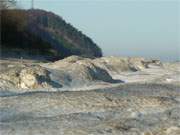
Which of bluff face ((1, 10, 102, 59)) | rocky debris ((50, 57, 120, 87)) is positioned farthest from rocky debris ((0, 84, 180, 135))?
bluff face ((1, 10, 102, 59))

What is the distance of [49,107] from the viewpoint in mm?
11492

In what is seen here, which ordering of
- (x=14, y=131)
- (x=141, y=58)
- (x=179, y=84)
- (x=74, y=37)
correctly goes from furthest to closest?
(x=74, y=37) < (x=141, y=58) < (x=179, y=84) < (x=14, y=131)

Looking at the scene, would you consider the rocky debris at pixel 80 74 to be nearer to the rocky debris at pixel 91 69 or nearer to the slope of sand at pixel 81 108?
the rocky debris at pixel 91 69

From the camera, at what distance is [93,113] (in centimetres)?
1113

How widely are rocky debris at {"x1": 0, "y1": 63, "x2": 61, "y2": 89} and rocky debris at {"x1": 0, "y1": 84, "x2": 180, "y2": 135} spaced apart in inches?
121

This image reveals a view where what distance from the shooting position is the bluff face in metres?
39.0

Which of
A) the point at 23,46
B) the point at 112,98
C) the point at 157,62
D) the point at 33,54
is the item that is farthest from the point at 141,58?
the point at 112,98

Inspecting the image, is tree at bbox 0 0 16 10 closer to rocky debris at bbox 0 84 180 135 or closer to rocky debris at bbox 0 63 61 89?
rocky debris at bbox 0 63 61 89

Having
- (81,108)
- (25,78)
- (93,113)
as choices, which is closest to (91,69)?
(25,78)

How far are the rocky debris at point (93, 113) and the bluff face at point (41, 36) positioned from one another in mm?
21086

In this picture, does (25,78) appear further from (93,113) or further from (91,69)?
(93,113)

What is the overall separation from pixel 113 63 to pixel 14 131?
16609mm

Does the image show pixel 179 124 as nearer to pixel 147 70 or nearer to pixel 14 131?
pixel 14 131

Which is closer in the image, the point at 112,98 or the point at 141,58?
the point at 112,98
